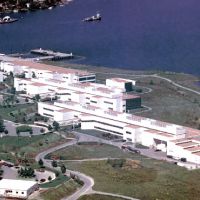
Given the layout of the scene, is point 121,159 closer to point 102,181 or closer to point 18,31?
point 102,181

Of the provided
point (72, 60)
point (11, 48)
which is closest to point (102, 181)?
point (72, 60)

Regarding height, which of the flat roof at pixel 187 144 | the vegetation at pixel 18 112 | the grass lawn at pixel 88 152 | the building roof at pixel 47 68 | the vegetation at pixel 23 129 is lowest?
the grass lawn at pixel 88 152

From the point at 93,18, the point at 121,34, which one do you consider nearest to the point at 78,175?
the point at 121,34

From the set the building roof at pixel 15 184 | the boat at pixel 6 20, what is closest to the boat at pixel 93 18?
the boat at pixel 6 20

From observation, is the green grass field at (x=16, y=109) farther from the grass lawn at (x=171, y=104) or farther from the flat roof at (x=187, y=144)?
the flat roof at (x=187, y=144)

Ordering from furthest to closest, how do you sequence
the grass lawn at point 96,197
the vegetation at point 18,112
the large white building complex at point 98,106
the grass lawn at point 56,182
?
1. the vegetation at point 18,112
2. the large white building complex at point 98,106
3. the grass lawn at point 56,182
4. the grass lawn at point 96,197

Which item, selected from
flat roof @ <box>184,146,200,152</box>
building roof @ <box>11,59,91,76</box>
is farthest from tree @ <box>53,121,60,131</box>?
building roof @ <box>11,59,91,76</box>
